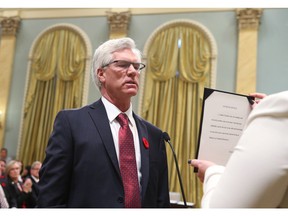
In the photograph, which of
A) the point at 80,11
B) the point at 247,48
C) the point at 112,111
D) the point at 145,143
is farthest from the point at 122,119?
the point at 80,11

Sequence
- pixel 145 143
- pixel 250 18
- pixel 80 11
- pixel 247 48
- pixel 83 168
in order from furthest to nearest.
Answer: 1. pixel 80 11
2. pixel 250 18
3. pixel 247 48
4. pixel 145 143
5. pixel 83 168

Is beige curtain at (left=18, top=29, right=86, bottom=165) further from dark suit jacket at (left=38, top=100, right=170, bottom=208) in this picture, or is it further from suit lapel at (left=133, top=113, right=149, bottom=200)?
dark suit jacket at (left=38, top=100, right=170, bottom=208)

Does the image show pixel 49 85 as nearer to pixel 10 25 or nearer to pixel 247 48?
pixel 10 25

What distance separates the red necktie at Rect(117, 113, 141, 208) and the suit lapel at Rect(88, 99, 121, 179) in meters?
0.06

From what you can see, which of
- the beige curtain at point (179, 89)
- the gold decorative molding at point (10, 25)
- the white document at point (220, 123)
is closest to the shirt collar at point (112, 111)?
the white document at point (220, 123)

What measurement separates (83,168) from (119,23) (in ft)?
28.0

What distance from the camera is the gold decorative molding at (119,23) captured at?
1024cm

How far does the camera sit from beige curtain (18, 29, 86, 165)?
10.4 metres

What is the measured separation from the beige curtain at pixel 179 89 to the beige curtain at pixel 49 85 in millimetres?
1896

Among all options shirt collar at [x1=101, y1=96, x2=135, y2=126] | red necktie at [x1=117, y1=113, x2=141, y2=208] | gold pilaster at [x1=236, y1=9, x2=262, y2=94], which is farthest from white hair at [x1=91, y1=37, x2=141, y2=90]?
gold pilaster at [x1=236, y1=9, x2=262, y2=94]

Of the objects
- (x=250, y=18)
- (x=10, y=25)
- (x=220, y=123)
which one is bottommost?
(x=220, y=123)

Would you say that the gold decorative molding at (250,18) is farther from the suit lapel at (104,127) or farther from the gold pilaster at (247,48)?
the suit lapel at (104,127)

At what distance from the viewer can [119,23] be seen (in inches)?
406
